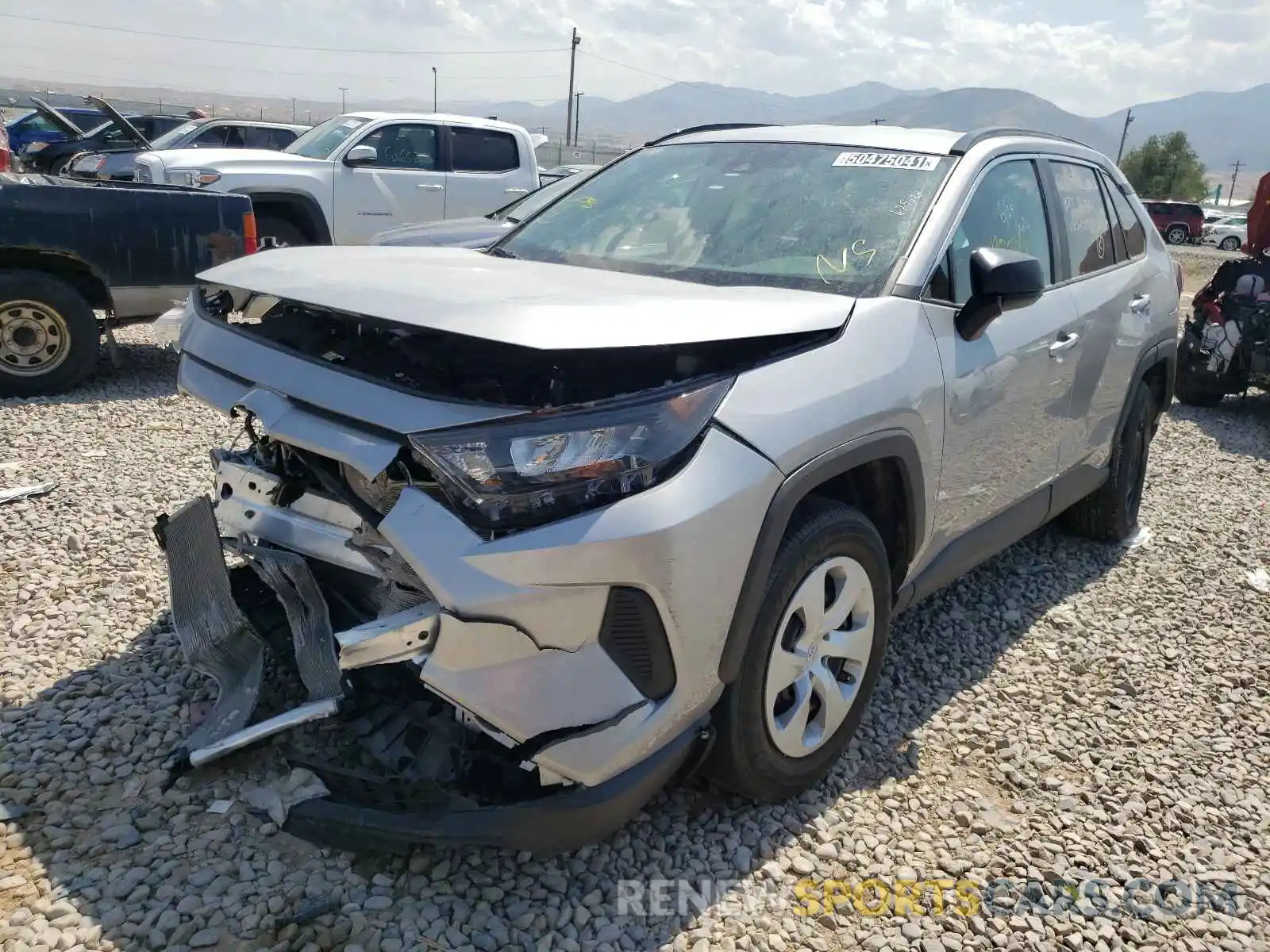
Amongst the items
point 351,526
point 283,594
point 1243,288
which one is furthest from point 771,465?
point 1243,288

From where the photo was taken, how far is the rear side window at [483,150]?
438 inches

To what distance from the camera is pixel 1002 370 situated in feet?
10.4

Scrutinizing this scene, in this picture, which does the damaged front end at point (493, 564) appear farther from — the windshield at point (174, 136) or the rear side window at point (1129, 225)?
the windshield at point (174, 136)

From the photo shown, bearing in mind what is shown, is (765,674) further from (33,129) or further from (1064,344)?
(33,129)

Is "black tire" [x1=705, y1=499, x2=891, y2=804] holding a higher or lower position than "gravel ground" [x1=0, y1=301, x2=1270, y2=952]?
higher

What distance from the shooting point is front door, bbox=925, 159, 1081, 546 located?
2988 mm

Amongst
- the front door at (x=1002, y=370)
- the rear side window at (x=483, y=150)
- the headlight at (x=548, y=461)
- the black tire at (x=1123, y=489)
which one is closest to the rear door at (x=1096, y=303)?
the front door at (x=1002, y=370)

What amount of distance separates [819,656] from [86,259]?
5.69 metres

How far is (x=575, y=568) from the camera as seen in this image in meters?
1.97

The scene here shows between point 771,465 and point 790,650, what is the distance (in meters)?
0.56

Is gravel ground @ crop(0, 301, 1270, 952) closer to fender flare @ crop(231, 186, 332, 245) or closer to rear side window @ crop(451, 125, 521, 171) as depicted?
fender flare @ crop(231, 186, 332, 245)

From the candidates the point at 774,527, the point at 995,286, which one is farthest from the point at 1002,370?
the point at 774,527

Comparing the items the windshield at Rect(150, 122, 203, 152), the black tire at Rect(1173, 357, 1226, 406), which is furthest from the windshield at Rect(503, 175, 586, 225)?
the windshield at Rect(150, 122, 203, 152)

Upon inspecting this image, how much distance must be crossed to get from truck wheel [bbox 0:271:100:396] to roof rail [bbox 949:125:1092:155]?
5542 mm
